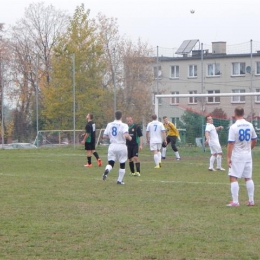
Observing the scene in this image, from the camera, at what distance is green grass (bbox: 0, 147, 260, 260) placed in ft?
29.6

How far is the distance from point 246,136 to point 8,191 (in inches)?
242

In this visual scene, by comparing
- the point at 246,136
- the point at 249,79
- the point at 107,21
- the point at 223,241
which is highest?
the point at 107,21

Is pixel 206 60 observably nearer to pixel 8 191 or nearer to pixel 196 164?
pixel 196 164

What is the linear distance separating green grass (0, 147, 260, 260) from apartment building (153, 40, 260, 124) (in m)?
16.0

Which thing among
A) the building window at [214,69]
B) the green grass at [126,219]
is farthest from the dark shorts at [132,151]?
the building window at [214,69]

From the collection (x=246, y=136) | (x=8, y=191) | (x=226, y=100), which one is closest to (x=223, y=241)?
(x=246, y=136)

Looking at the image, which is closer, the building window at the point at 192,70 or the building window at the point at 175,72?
the building window at the point at 175,72

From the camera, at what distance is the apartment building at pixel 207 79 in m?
36.3

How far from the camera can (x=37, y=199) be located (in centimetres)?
1477

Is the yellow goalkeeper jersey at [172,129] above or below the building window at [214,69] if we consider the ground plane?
below

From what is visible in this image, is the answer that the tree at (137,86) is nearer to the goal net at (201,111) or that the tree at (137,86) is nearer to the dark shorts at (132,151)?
the goal net at (201,111)

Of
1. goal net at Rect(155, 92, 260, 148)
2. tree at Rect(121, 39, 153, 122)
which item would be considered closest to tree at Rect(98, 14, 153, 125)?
tree at Rect(121, 39, 153, 122)

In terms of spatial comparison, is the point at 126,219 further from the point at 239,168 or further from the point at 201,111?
the point at 201,111

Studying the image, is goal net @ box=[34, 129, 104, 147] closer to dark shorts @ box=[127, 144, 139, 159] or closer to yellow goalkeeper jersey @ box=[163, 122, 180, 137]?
yellow goalkeeper jersey @ box=[163, 122, 180, 137]
